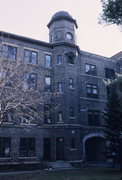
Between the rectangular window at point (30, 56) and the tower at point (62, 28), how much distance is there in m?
3.96

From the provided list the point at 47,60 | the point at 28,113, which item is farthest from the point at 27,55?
the point at 28,113

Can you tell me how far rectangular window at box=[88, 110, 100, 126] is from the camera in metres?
28.2

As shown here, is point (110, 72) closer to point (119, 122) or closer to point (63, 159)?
point (119, 122)

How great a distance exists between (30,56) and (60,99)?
7246 mm

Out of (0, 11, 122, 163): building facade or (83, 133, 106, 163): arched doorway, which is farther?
(83, 133, 106, 163): arched doorway

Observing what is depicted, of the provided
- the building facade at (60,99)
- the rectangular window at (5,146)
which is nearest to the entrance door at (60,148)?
the building facade at (60,99)

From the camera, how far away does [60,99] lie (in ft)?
83.7

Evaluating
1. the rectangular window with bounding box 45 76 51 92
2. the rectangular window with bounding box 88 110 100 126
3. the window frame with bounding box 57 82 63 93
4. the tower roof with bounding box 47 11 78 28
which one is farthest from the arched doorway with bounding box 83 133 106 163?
the tower roof with bounding box 47 11 78 28

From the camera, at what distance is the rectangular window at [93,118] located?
28188 millimetres

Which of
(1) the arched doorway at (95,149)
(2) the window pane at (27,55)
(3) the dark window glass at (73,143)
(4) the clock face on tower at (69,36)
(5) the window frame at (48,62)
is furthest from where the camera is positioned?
(4) the clock face on tower at (69,36)

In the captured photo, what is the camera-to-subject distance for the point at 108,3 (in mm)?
11938

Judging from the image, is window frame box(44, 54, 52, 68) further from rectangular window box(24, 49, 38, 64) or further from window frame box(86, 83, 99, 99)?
window frame box(86, 83, 99, 99)

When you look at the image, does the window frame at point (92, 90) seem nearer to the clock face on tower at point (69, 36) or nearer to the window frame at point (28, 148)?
the clock face on tower at point (69, 36)

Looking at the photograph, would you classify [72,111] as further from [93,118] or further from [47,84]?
[47,84]
